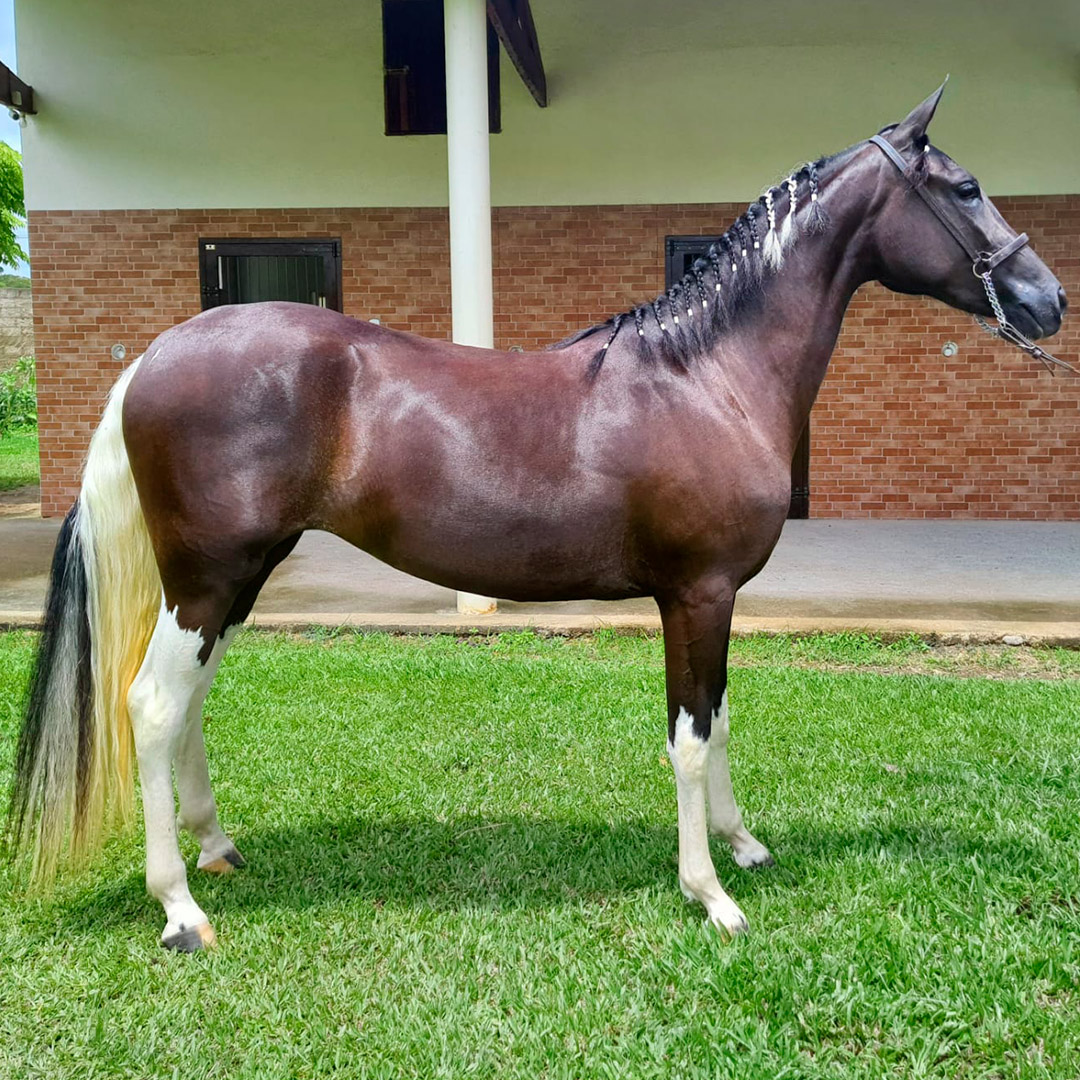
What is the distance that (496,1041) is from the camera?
2.11 m

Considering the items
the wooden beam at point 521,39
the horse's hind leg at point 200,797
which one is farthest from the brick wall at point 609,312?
the horse's hind leg at point 200,797

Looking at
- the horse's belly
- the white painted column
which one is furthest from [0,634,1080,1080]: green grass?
the white painted column

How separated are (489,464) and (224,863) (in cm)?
136

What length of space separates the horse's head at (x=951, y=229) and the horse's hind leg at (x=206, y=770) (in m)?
1.69

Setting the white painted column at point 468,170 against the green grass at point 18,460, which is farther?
the green grass at point 18,460

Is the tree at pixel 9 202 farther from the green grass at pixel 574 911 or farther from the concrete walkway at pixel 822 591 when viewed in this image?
the green grass at pixel 574 911

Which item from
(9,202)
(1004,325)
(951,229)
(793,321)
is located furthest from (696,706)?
(9,202)

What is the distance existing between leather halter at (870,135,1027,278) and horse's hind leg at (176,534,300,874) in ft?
5.65

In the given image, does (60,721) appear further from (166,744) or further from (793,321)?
(793,321)

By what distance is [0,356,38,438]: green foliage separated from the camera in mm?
19498

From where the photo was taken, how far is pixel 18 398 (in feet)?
67.1

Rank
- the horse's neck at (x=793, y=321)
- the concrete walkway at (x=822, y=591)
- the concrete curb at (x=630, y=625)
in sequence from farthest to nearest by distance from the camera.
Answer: the concrete walkway at (x=822, y=591)
the concrete curb at (x=630, y=625)
the horse's neck at (x=793, y=321)

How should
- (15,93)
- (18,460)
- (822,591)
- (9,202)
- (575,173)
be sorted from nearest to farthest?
(822,591) < (15,93) < (575,173) < (18,460) < (9,202)

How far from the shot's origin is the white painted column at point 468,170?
5656mm
